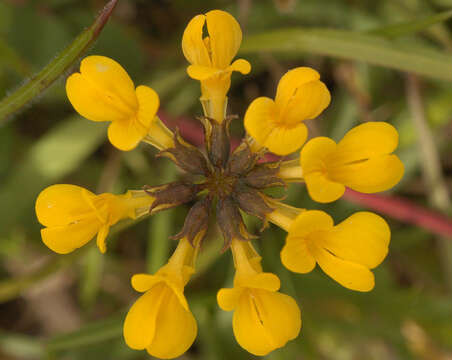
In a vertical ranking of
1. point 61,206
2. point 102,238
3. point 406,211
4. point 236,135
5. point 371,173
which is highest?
point 61,206

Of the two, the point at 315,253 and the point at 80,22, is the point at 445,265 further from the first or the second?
the point at 80,22

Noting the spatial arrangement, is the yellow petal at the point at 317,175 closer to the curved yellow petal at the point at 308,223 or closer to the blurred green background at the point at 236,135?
the curved yellow petal at the point at 308,223

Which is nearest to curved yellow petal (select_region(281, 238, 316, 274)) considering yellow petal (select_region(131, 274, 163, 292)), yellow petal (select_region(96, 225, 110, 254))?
yellow petal (select_region(131, 274, 163, 292))

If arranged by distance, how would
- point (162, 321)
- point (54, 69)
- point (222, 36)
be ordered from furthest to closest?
point (54, 69) → point (222, 36) → point (162, 321)

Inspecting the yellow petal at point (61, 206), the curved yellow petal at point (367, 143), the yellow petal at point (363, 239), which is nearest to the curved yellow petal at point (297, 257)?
the yellow petal at point (363, 239)

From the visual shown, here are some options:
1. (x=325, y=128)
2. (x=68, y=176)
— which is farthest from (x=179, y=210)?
(x=325, y=128)

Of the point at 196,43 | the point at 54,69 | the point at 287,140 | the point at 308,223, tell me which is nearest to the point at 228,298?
the point at 308,223

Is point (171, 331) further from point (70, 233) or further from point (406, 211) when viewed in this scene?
point (406, 211)
